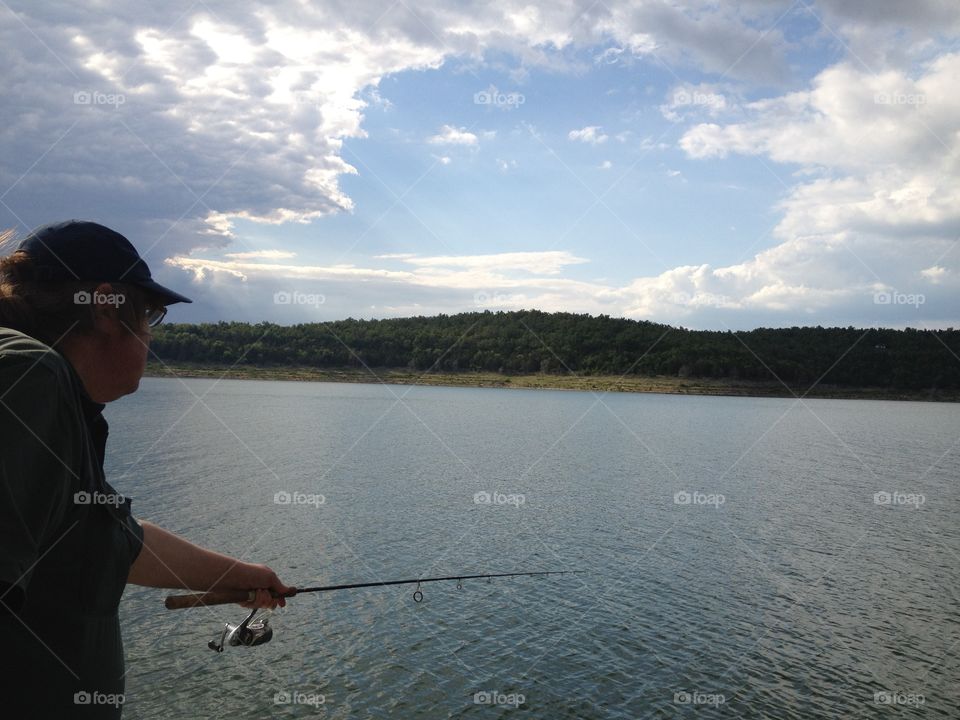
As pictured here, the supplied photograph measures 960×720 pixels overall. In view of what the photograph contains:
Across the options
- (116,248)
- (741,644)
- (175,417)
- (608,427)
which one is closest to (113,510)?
(116,248)

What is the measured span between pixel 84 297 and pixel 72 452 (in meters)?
0.76

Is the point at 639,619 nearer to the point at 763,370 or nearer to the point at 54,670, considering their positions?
the point at 54,670

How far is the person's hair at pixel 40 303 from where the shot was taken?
2.30m

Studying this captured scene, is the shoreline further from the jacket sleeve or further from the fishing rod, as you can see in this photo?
the jacket sleeve

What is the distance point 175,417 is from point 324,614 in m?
57.5

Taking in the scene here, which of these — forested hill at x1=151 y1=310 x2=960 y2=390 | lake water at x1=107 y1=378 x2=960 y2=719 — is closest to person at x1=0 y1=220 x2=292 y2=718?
lake water at x1=107 y1=378 x2=960 y2=719

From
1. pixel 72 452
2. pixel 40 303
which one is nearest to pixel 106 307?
pixel 40 303

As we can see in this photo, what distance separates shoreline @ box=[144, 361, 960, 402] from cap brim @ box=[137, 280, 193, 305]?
177m

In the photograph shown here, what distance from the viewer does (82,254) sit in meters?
2.43

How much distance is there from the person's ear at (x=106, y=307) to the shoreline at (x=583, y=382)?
17771 cm

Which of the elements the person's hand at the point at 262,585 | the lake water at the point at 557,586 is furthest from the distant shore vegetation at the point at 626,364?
the person's hand at the point at 262,585

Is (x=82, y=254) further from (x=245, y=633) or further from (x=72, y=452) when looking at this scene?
(x=245, y=633)

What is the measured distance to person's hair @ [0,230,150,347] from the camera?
2297mm

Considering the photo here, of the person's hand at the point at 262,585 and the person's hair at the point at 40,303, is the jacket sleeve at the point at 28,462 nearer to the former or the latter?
the person's hair at the point at 40,303
